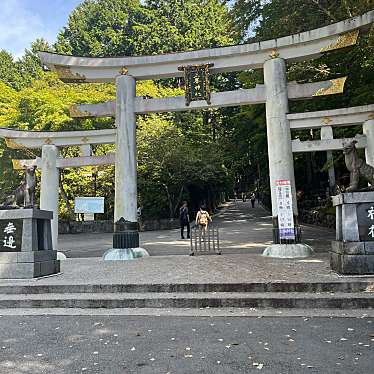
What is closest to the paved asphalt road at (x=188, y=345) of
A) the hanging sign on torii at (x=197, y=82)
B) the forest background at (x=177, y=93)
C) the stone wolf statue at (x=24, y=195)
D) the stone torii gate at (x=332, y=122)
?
the stone wolf statue at (x=24, y=195)

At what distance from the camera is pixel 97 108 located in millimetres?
12039

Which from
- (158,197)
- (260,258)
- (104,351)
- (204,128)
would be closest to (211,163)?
(158,197)

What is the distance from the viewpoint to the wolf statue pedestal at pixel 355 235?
22.8 feet

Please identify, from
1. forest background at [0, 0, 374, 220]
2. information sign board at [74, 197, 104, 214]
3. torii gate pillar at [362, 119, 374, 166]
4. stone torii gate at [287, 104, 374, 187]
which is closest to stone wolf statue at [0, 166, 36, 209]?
stone torii gate at [287, 104, 374, 187]

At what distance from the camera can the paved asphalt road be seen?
12.7ft

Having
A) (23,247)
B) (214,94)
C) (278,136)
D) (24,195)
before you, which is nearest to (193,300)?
(23,247)

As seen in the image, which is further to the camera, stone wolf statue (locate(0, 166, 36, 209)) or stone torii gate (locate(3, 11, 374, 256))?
stone torii gate (locate(3, 11, 374, 256))

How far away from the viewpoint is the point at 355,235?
23.3 ft

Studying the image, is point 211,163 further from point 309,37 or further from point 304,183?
point 309,37

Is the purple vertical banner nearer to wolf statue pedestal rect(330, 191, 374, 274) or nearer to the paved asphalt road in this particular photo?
wolf statue pedestal rect(330, 191, 374, 274)

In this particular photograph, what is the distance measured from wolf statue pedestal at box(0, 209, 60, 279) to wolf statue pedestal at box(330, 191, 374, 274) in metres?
6.50

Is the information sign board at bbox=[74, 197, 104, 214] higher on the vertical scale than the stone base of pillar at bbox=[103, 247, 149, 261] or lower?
higher

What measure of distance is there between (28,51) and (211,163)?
3458cm

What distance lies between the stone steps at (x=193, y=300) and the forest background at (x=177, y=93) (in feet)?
22.3
